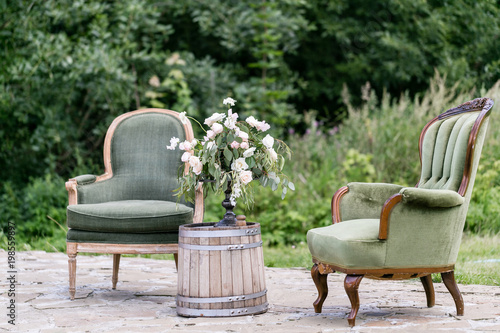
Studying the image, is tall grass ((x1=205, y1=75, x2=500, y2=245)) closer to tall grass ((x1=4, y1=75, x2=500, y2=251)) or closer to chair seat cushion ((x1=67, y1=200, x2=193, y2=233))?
tall grass ((x1=4, y1=75, x2=500, y2=251))

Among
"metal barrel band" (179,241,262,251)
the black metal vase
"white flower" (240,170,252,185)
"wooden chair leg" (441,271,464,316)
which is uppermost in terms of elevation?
"white flower" (240,170,252,185)

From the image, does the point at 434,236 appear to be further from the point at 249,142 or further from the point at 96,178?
the point at 96,178

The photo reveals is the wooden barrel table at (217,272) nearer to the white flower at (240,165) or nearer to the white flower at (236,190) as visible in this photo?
the white flower at (236,190)

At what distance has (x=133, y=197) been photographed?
13.9 ft

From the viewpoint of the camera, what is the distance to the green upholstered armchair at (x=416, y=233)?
296cm

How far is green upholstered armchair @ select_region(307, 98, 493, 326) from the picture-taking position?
2.96 metres

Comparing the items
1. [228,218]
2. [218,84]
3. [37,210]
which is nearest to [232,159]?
[228,218]

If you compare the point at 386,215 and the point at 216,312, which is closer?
the point at 386,215

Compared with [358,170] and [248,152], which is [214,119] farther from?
[358,170]

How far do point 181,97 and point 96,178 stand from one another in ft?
12.6

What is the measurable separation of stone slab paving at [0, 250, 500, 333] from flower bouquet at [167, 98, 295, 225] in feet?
2.03

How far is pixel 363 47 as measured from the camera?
1102 cm

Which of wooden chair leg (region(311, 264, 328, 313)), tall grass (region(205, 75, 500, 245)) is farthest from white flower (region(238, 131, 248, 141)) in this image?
tall grass (region(205, 75, 500, 245))

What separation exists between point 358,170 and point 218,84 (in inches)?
112
